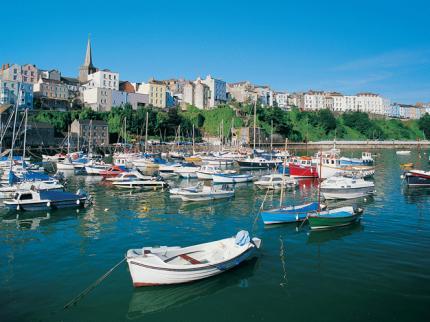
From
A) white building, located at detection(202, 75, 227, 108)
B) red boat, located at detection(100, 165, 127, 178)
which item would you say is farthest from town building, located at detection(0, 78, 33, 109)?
white building, located at detection(202, 75, 227, 108)

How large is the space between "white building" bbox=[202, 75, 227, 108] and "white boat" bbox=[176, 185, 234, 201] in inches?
4638

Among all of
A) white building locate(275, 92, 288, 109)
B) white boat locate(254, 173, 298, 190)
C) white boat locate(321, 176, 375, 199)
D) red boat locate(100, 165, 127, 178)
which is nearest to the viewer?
white boat locate(321, 176, 375, 199)

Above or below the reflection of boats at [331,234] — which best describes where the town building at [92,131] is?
above

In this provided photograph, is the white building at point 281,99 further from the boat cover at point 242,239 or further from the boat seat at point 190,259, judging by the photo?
the boat seat at point 190,259

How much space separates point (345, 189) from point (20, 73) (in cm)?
10749

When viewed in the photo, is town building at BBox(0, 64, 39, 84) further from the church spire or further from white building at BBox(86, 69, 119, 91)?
the church spire

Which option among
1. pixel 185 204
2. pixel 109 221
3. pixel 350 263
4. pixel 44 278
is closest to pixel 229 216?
pixel 185 204

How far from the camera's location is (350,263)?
1816cm

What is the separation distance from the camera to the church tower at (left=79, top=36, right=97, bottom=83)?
131 m

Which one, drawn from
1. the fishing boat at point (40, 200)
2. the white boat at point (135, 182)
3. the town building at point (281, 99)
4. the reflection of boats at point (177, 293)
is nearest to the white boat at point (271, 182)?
the white boat at point (135, 182)

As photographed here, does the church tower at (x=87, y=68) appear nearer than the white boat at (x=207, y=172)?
No

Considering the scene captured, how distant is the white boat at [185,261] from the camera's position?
1479 centimetres

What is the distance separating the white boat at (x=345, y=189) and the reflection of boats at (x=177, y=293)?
19.5 meters

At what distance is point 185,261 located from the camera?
53.1 feet
